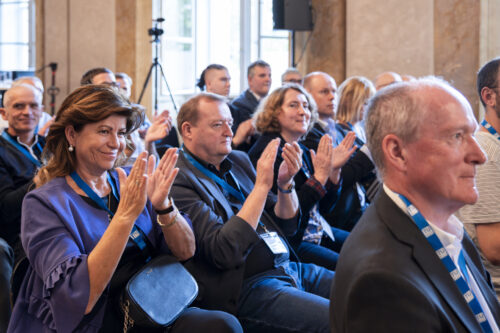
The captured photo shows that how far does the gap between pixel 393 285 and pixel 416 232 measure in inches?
7.0

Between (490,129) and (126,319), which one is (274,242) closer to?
(126,319)

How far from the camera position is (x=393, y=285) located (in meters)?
1.24

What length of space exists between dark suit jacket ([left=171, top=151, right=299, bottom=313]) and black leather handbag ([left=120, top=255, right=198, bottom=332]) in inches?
7.9

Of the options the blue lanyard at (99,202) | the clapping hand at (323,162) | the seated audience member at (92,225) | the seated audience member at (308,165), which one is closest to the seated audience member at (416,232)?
the seated audience member at (92,225)

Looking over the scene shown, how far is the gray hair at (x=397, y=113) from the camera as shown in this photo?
1.45 meters

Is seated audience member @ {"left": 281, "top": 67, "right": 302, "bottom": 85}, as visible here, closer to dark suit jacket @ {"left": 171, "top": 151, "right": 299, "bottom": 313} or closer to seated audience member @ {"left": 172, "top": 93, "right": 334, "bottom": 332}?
seated audience member @ {"left": 172, "top": 93, "right": 334, "bottom": 332}

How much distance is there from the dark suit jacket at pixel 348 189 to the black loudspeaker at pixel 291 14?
10.4ft

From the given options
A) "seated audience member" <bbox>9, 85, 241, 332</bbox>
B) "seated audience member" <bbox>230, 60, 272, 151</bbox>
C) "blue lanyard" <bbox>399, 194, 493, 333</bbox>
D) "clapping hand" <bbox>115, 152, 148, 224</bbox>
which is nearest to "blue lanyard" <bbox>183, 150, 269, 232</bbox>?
"seated audience member" <bbox>9, 85, 241, 332</bbox>

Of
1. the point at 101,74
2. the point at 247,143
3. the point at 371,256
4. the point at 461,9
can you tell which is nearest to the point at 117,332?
the point at 371,256

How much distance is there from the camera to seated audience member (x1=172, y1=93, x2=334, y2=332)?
2.38 meters

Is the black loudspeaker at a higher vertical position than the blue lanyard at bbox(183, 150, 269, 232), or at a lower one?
higher

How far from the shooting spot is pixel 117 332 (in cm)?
204

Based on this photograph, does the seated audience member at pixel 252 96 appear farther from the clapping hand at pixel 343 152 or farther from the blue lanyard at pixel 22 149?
the blue lanyard at pixel 22 149

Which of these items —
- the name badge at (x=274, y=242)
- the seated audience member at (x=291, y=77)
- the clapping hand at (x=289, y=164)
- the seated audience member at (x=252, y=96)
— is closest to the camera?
the name badge at (x=274, y=242)
